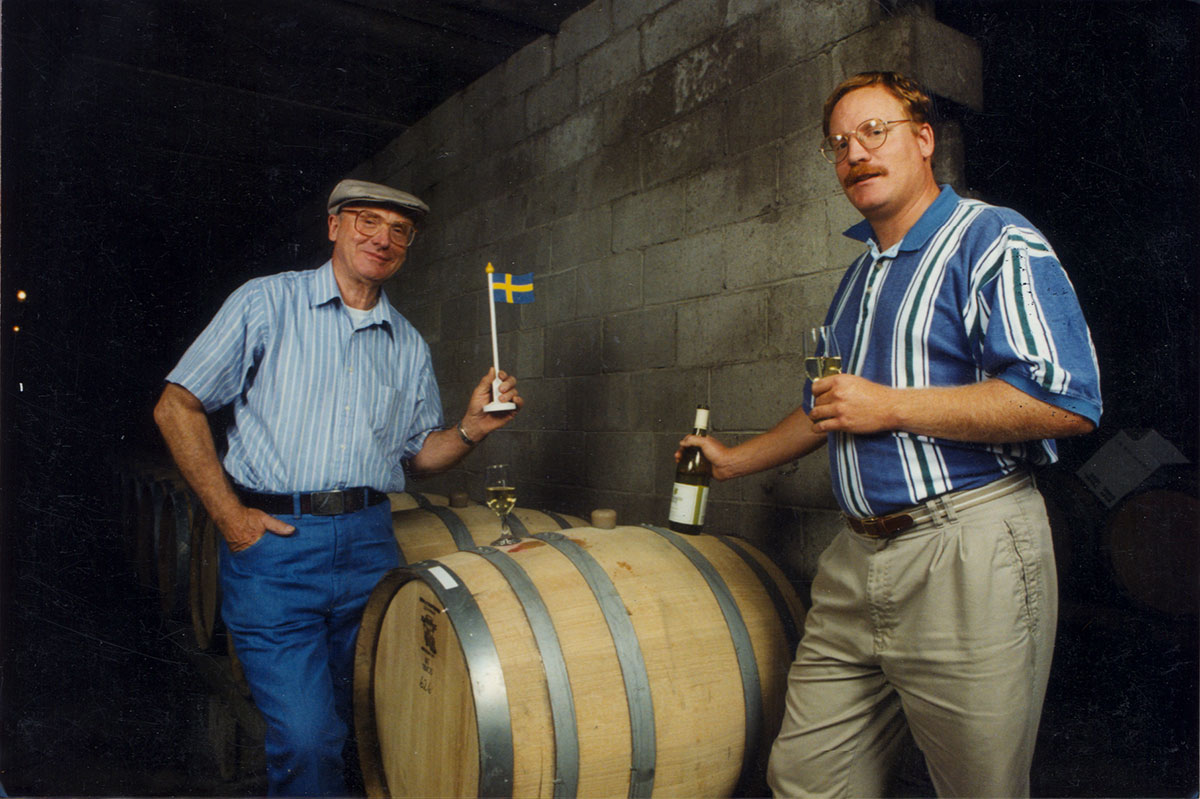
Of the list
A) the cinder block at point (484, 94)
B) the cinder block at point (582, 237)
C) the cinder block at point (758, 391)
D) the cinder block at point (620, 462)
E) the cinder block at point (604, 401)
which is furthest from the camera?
the cinder block at point (484, 94)

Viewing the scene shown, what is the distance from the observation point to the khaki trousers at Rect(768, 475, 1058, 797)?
4.74 ft

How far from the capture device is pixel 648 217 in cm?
339

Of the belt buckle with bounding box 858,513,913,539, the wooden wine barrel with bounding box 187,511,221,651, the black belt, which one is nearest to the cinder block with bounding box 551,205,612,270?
the black belt

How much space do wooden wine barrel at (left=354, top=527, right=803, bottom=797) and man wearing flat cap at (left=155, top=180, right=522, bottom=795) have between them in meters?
0.20

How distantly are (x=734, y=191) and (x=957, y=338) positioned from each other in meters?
1.59

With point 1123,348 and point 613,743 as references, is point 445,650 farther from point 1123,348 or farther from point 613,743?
point 1123,348

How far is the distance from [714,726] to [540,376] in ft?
8.47

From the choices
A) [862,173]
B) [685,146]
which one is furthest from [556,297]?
[862,173]

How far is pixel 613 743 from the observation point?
67.7 inches

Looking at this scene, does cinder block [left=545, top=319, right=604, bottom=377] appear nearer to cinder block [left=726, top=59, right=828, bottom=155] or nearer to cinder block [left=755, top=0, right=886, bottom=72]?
cinder block [left=726, top=59, right=828, bottom=155]

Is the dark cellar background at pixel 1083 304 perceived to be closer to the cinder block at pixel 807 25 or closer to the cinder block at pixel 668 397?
the cinder block at pixel 807 25

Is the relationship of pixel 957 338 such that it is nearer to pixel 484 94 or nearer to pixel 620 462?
pixel 620 462

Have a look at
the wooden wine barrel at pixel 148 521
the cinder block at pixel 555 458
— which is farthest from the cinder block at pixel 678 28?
the wooden wine barrel at pixel 148 521

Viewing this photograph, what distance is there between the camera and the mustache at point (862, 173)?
165cm
